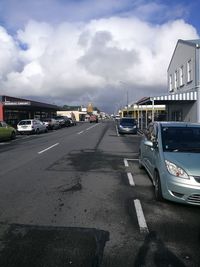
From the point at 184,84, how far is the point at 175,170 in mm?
26120

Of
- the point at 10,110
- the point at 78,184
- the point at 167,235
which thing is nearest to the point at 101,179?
the point at 78,184

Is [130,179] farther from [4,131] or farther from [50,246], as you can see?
[4,131]

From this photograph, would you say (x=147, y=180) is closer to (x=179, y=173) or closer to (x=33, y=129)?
(x=179, y=173)

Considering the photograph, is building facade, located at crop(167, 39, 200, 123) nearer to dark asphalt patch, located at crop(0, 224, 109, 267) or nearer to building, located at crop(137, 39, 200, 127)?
building, located at crop(137, 39, 200, 127)

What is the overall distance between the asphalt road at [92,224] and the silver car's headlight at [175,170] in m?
0.67

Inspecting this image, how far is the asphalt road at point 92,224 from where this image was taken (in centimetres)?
472

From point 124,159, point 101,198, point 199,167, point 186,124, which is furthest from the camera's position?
point 124,159

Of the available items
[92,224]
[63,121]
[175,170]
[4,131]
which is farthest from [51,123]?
[92,224]

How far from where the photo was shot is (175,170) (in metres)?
7.13

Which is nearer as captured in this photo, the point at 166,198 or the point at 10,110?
the point at 166,198

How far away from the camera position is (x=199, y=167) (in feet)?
22.9

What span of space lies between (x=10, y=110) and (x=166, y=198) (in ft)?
149

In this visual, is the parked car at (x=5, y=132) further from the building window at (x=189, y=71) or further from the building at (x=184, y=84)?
the building window at (x=189, y=71)

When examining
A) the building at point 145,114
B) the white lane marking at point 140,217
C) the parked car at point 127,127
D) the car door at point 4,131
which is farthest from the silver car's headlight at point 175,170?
the parked car at point 127,127
